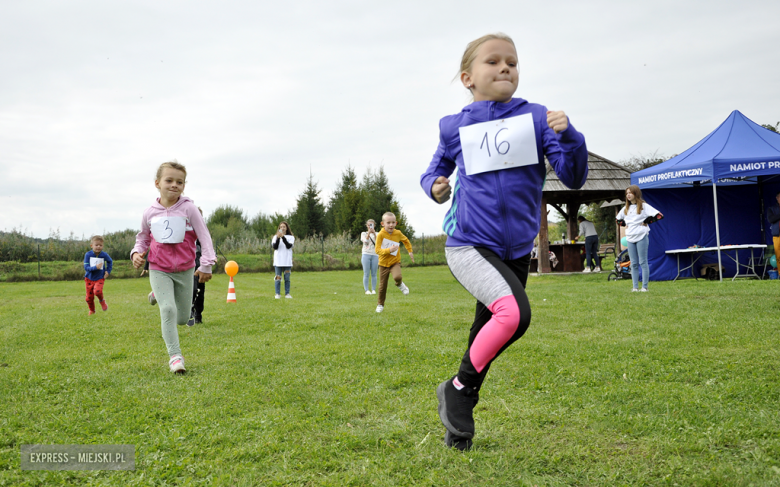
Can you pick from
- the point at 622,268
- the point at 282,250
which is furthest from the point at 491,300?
the point at 622,268

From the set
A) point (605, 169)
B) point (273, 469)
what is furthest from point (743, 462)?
point (605, 169)

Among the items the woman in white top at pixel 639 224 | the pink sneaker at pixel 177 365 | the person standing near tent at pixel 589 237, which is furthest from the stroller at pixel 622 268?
the pink sneaker at pixel 177 365

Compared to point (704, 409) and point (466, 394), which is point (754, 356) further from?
point (466, 394)

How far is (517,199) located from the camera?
9.07 ft

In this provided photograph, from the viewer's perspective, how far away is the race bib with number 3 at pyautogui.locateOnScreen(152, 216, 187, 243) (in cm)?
518

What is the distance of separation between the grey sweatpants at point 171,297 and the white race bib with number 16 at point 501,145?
141 inches

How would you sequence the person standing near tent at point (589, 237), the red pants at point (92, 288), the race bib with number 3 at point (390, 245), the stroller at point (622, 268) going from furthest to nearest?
the person standing near tent at point (589, 237), the stroller at point (622, 268), the red pants at point (92, 288), the race bib with number 3 at point (390, 245)

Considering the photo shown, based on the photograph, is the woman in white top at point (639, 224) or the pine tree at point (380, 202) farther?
the pine tree at point (380, 202)

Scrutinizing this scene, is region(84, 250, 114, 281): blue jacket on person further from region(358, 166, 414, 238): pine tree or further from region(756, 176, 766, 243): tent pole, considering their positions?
region(358, 166, 414, 238): pine tree

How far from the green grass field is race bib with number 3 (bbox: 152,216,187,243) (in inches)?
49.6

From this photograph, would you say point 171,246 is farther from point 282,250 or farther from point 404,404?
point 282,250

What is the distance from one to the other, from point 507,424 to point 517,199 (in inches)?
55.8

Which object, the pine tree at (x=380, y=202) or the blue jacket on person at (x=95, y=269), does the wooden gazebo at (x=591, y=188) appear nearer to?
the blue jacket on person at (x=95, y=269)

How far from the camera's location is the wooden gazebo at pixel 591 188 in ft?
64.3
